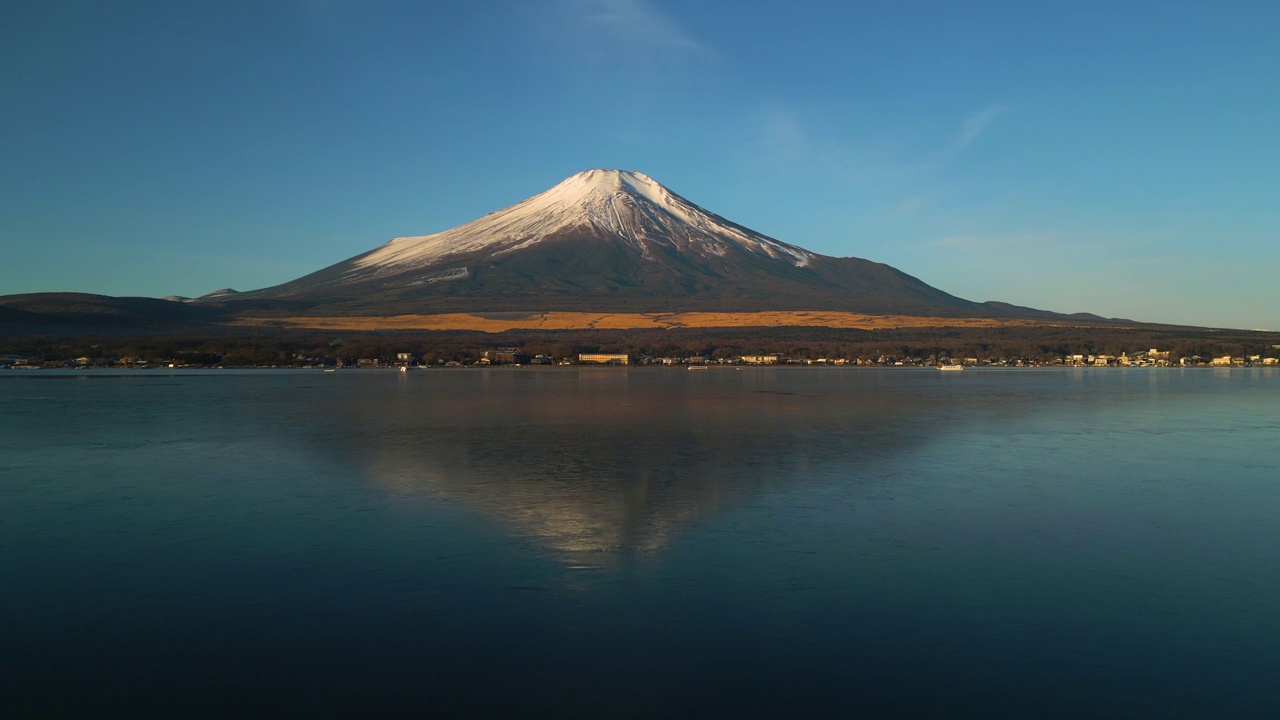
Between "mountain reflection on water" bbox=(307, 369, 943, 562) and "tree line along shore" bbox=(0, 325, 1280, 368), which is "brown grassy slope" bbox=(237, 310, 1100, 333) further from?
"mountain reflection on water" bbox=(307, 369, 943, 562)

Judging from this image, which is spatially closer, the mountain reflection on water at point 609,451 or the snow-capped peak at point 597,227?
the mountain reflection on water at point 609,451

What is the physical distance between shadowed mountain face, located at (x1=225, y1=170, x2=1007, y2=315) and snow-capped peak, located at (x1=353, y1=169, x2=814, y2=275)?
1.05 feet

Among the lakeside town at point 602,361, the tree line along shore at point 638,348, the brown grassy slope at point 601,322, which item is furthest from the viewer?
the brown grassy slope at point 601,322

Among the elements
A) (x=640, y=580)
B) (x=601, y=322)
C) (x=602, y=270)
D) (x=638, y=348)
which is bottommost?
(x=640, y=580)

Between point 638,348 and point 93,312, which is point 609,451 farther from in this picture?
point 93,312

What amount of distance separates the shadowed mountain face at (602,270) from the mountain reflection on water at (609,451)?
73015 millimetres

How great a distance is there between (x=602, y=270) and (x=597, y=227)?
17.9 m

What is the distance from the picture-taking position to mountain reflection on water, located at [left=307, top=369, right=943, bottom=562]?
10.1m

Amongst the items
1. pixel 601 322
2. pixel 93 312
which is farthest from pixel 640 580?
pixel 93 312

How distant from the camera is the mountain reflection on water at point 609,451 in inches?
400

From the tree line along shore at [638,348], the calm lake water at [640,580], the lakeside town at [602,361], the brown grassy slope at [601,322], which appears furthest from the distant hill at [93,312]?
the calm lake water at [640,580]

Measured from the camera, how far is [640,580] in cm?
739

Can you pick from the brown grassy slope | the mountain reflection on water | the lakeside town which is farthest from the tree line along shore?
the mountain reflection on water

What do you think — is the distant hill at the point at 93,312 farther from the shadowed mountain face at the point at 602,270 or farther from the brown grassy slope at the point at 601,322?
the shadowed mountain face at the point at 602,270
